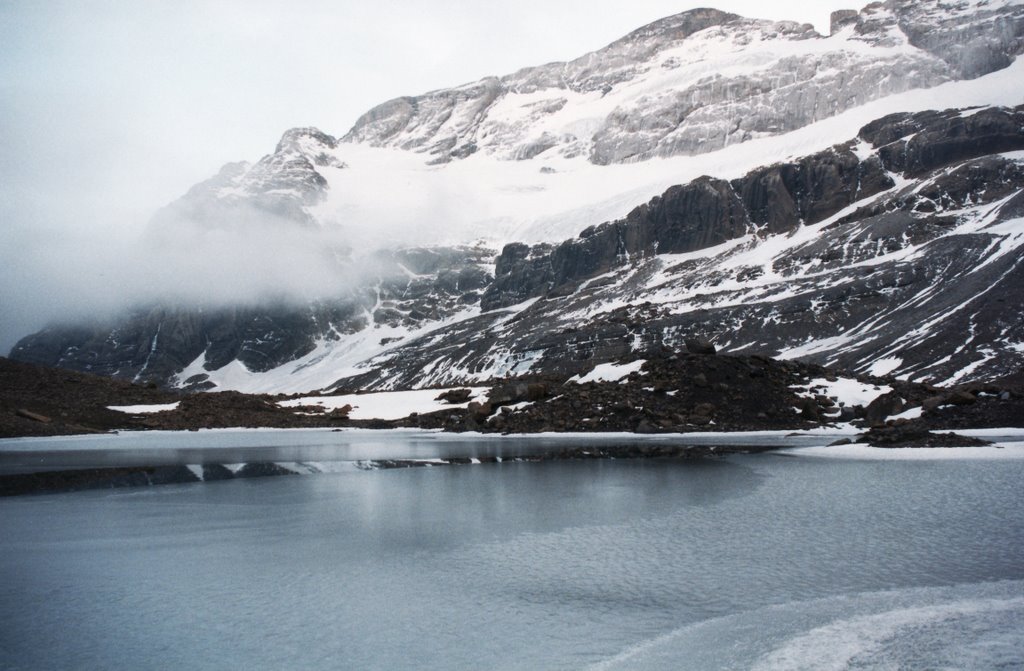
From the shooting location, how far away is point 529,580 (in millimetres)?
11430

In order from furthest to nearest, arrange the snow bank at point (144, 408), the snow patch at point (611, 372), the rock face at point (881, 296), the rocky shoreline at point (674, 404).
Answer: the rock face at point (881, 296), the snow bank at point (144, 408), the snow patch at point (611, 372), the rocky shoreline at point (674, 404)

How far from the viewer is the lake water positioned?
8.30 metres

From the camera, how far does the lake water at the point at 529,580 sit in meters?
8.30

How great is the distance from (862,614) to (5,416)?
53917 millimetres

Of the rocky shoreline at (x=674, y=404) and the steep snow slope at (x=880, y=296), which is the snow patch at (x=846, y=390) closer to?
the rocky shoreline at (x=674, y=404)

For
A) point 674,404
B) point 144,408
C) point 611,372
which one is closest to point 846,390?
point 674,404

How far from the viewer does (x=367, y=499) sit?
20922 mm

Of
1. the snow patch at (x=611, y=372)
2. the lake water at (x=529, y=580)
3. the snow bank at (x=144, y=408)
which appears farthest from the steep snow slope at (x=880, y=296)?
the lake water at (x=529, y=580)

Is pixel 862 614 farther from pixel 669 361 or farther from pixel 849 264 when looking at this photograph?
pixel 849 264

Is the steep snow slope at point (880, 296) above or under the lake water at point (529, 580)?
above

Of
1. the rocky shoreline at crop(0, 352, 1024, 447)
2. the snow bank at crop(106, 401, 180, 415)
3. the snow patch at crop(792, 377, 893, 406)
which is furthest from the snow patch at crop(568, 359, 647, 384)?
the snow bank at crop(106, 401, 180, 415)

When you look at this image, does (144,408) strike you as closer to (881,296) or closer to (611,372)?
(611,372)

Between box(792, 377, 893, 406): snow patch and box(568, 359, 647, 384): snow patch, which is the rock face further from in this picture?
box(792, 377, 893, 406): snow patch

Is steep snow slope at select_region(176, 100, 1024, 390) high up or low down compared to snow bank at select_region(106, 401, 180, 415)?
up
